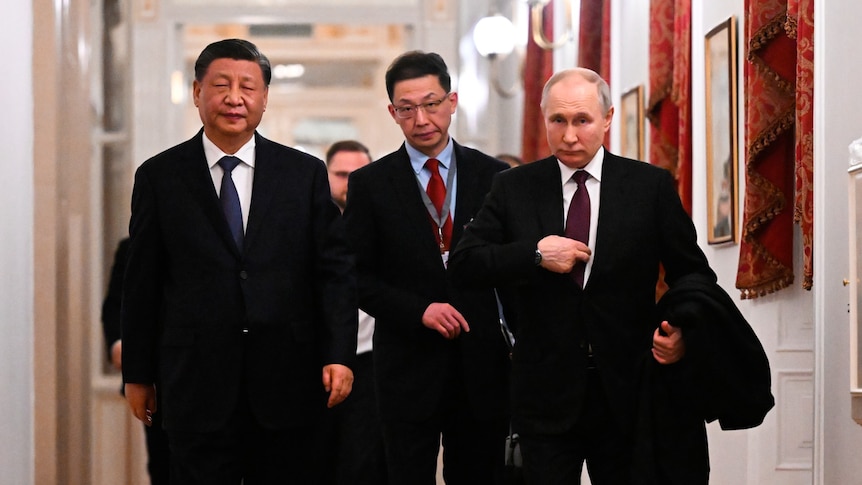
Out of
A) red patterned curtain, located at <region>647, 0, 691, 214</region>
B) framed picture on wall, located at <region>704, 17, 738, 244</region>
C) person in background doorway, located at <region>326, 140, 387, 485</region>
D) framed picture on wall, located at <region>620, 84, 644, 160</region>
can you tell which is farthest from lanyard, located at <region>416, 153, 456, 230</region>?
framed picture on wall, located at <region>620, 84, 644, 160</region>

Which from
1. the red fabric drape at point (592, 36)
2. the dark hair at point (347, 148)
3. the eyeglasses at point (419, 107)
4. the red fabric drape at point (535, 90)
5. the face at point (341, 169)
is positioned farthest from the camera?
the red fabric drape at point (535, 90)

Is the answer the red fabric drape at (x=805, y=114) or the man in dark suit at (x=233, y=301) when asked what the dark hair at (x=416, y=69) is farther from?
the red fabric drape at (x=805, y=114)

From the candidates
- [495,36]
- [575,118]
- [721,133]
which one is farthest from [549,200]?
[495,36]

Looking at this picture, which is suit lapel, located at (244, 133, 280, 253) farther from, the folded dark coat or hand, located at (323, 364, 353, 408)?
the folded dark coat

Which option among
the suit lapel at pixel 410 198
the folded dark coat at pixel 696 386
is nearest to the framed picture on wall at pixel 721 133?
the suit lapel at pixel 410 198

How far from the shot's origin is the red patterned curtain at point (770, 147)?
4.80m

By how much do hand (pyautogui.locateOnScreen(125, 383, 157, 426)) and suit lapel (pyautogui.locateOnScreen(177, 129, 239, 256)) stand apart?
47 cm

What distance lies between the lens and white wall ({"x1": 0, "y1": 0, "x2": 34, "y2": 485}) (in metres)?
4.84

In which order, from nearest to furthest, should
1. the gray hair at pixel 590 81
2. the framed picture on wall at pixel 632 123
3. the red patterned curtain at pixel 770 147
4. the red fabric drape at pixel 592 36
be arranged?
the gray hair at pixel 590 81, the red patterned curtain at pixel 770 147, the framed picture on wall at pixel 632 123, the red fabric drape at pixel 592 36

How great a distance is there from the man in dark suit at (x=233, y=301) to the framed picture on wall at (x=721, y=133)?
7.57 feet

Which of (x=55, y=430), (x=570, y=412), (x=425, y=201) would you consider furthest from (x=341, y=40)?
(x=570, y=412)

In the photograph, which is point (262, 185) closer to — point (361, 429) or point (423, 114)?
point (423, 114)

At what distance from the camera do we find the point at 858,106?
4.11 metres

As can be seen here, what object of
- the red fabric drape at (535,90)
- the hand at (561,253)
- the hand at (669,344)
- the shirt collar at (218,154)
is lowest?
the hand at (669,344)
